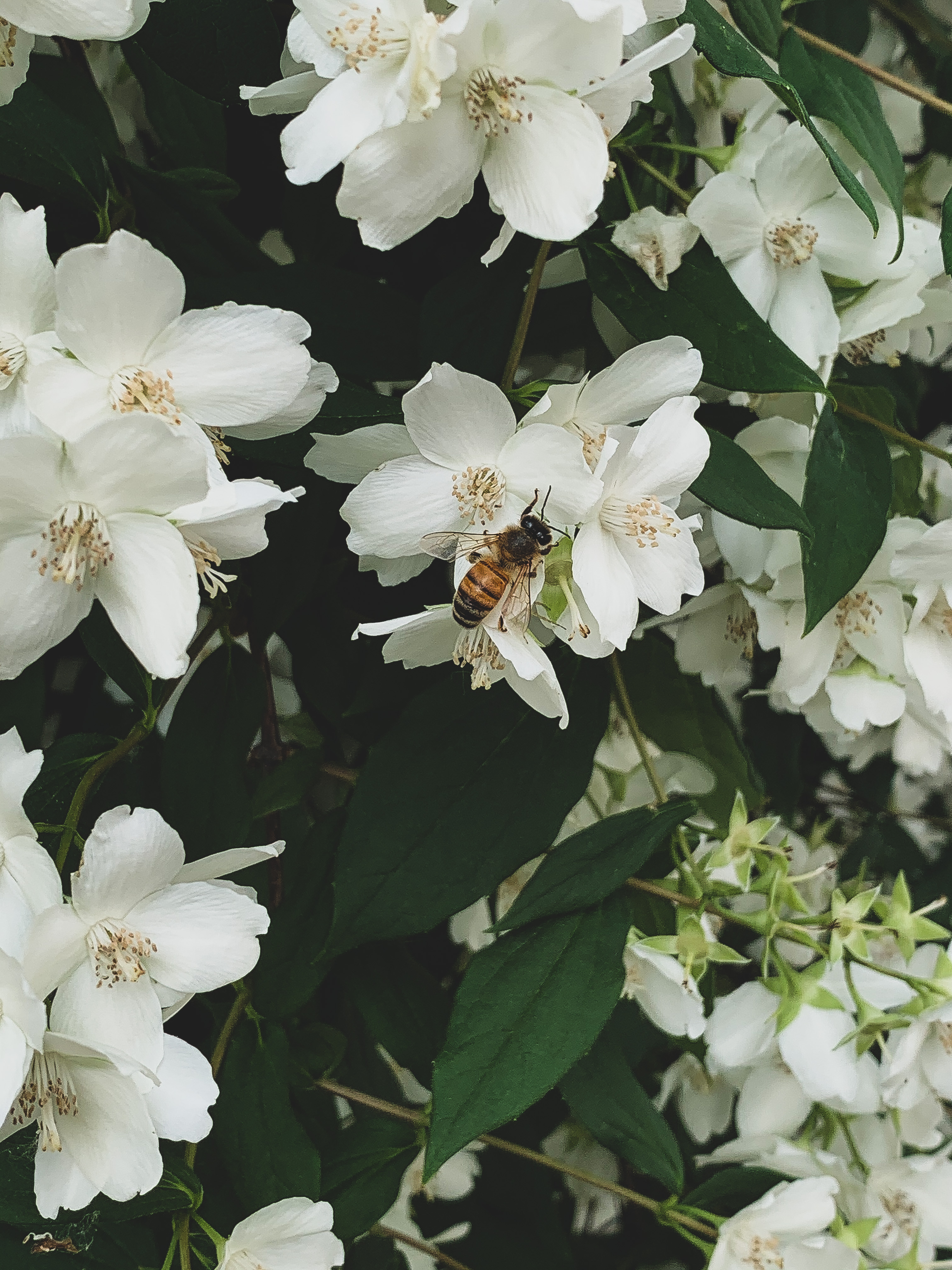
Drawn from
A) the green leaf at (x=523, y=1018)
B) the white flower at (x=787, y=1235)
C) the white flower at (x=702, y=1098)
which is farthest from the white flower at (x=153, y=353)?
the white flower at (x=702, y=1098)

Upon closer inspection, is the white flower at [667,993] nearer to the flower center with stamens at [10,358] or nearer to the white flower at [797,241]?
the white flower at [797,241]

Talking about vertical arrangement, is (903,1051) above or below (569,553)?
below

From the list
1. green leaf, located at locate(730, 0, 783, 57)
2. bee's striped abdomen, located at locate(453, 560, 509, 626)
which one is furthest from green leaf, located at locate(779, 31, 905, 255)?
bee's striped abdomen, located at locate(453, 560, 509, 626)

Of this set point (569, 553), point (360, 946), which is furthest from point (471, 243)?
point (360, 946)

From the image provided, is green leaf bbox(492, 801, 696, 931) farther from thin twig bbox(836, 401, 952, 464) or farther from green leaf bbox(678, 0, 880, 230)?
green leaf bbox(678, 0, 880, 230)

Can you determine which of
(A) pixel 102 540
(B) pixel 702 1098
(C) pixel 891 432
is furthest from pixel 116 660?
(B) pixel 702 1098

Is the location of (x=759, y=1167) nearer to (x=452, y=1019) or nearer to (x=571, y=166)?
(x=452, y=1019)

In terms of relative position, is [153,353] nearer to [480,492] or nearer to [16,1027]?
[480,492]
